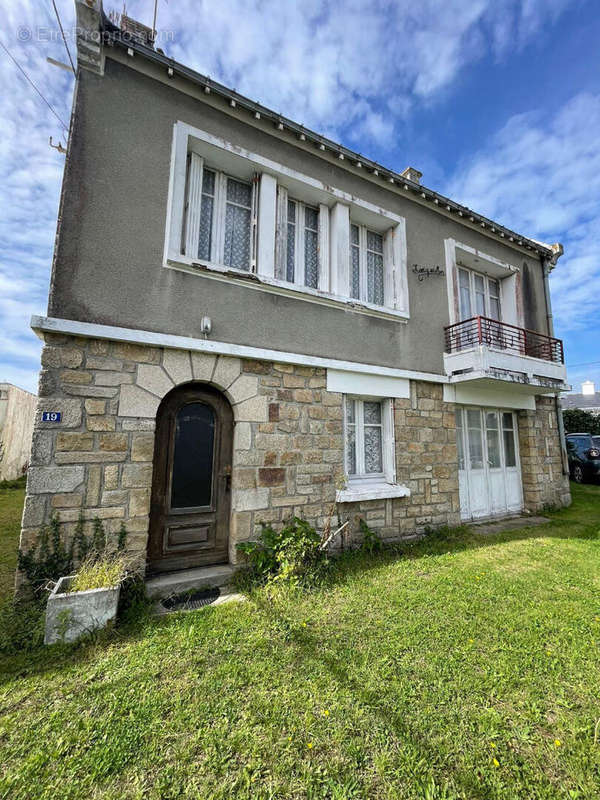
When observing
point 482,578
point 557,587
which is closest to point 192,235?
point 482,578

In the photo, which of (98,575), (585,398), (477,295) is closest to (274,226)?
(98,575)

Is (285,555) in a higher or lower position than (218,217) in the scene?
lower

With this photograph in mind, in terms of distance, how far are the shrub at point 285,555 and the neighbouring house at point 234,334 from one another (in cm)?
25

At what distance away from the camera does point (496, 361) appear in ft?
19.9

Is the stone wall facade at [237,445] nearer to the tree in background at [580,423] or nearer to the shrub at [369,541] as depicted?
the shrub at [369,541]

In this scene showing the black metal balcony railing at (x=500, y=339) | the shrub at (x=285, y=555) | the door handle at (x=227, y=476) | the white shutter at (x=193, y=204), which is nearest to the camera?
the shrub at (x=285, y=555)

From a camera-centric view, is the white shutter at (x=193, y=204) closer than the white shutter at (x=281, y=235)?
Yes

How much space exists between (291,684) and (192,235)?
4903 millimetres

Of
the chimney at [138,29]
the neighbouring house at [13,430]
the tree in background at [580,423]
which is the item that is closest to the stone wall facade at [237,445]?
the chimney at [138,29]

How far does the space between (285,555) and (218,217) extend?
15.1 ft

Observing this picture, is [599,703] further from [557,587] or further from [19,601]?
[19,601]

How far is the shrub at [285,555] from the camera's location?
12.8ft

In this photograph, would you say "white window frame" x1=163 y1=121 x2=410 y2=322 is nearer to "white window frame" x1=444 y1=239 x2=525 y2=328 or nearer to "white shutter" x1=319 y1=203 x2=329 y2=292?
"white shutter" x1=319 y1=203 x2=329 y2=292

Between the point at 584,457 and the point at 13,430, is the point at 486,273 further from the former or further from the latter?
the point at 13,430
